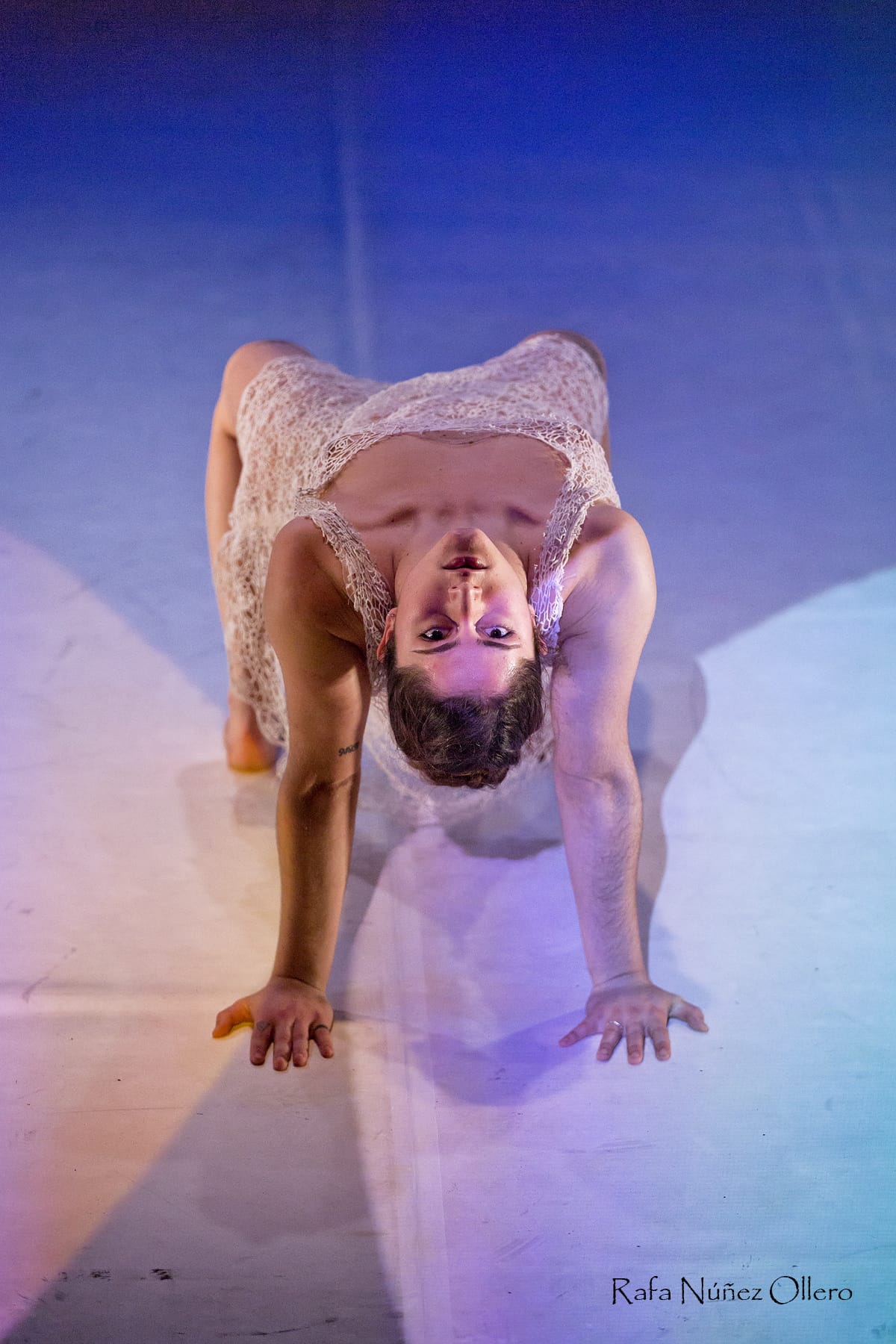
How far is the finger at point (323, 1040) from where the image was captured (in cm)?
149

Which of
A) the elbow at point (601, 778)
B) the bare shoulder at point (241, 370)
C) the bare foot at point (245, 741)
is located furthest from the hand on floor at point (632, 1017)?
the bare shoulder at point (241, 370)

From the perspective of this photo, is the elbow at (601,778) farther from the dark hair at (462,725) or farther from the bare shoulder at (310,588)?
the bare shoulder at (310,588)

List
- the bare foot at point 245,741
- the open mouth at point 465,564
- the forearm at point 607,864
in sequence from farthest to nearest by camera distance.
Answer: the bare foot at point 245,741 < the forearm at point 607,864 < the open mouth at point 465,564

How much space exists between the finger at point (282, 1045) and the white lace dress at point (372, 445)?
0.38 m

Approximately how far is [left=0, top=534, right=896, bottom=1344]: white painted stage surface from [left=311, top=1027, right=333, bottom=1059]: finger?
0.02 m

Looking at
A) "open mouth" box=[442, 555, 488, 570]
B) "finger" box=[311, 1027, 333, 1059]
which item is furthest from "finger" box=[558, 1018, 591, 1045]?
"open mouth" box=[442, 555, 488, 570]

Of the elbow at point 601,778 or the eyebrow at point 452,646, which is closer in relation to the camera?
the eyebrow at point 452,646

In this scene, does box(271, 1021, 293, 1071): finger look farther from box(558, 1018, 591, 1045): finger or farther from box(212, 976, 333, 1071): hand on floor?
box(558, 1018, 591, 1045): finger

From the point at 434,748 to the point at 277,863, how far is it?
20.7 inches

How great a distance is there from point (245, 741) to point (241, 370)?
0.66m

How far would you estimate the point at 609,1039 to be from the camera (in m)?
1.53

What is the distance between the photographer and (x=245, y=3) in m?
3.27

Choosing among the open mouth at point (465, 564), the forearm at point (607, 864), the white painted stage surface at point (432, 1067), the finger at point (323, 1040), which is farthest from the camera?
the forearm at point (607, 864)

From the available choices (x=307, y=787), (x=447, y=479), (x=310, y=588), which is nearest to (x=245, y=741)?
(x=307, y=787)
